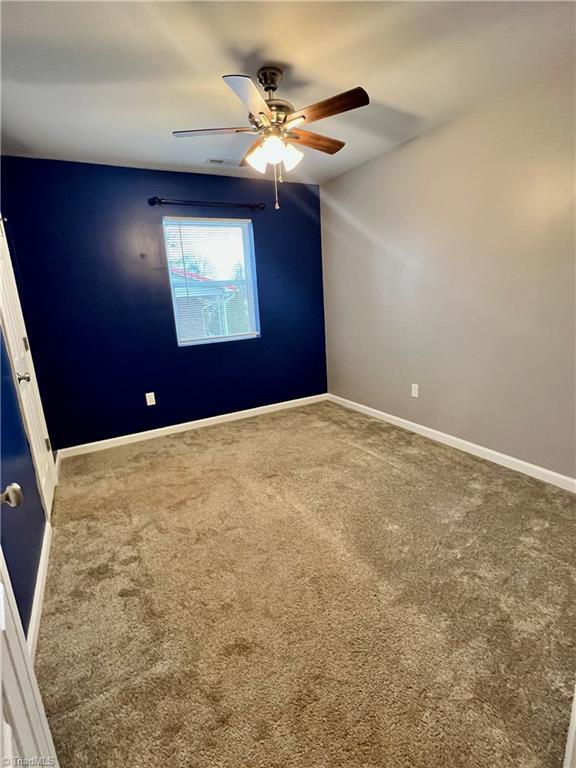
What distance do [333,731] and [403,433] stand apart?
2545mm

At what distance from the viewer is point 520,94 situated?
7.56ft

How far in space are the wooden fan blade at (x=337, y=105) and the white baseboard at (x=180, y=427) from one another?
9.21 ft

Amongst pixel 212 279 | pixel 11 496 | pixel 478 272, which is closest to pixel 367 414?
pixel 478 272

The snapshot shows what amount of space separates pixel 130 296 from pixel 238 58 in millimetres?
2140

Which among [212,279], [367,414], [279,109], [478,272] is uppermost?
[279,109]

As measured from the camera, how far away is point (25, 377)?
2455 mm

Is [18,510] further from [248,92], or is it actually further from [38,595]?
[248,92]

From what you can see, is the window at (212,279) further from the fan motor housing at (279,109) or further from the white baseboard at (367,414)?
the fan motor housing at (279,109)

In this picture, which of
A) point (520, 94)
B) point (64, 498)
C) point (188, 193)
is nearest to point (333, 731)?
point (64, 498)

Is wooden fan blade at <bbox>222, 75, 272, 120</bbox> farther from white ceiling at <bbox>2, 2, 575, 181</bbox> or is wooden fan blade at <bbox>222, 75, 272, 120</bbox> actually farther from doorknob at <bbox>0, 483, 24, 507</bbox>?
doorknob at <bbox>0, 483, 24, 507</bbox>

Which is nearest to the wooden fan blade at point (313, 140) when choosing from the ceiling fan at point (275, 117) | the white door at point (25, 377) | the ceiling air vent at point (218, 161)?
the ceiling fan at point (275, 117)

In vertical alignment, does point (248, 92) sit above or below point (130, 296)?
above

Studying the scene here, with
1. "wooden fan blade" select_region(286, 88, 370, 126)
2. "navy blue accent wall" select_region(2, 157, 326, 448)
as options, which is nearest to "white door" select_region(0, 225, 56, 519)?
"navy blue accent wall" select_region(2, 157, 326, 448)

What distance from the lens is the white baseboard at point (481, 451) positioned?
97.1 inches
